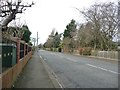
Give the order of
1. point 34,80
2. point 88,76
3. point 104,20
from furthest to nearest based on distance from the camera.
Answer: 1. point 104,20
2. point 88,76
3. point 34,80

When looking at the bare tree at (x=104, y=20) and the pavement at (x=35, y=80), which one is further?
the bare tree at (x=104, y=20)

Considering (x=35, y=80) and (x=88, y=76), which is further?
(x=88, y=76)

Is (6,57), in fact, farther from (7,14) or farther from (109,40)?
(109,40)

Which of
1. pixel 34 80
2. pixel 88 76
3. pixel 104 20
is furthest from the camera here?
pixel 104 20

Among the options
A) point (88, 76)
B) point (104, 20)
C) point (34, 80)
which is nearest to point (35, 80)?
point (34, 80)

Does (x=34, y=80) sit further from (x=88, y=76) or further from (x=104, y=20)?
(x=104, y=20)

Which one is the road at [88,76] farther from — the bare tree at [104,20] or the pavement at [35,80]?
the bare tree at [104,20]

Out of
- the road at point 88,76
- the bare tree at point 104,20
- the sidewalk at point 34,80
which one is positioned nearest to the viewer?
the sidewalk at point 34,80

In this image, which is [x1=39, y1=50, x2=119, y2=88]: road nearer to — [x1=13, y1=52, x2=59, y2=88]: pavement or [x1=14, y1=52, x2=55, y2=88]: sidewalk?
[x1=13, y1=52, x2=59, y2=88]: pavement

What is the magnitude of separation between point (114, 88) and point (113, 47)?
50.6m

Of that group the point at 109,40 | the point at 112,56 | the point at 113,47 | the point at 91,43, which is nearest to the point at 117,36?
the point at 109,40

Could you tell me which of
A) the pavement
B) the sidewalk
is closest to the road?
the pavement

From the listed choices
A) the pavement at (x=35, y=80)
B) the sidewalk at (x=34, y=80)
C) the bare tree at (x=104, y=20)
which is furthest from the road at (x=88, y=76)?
the bare tree at (x=104, y=20)

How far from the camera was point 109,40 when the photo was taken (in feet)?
188
